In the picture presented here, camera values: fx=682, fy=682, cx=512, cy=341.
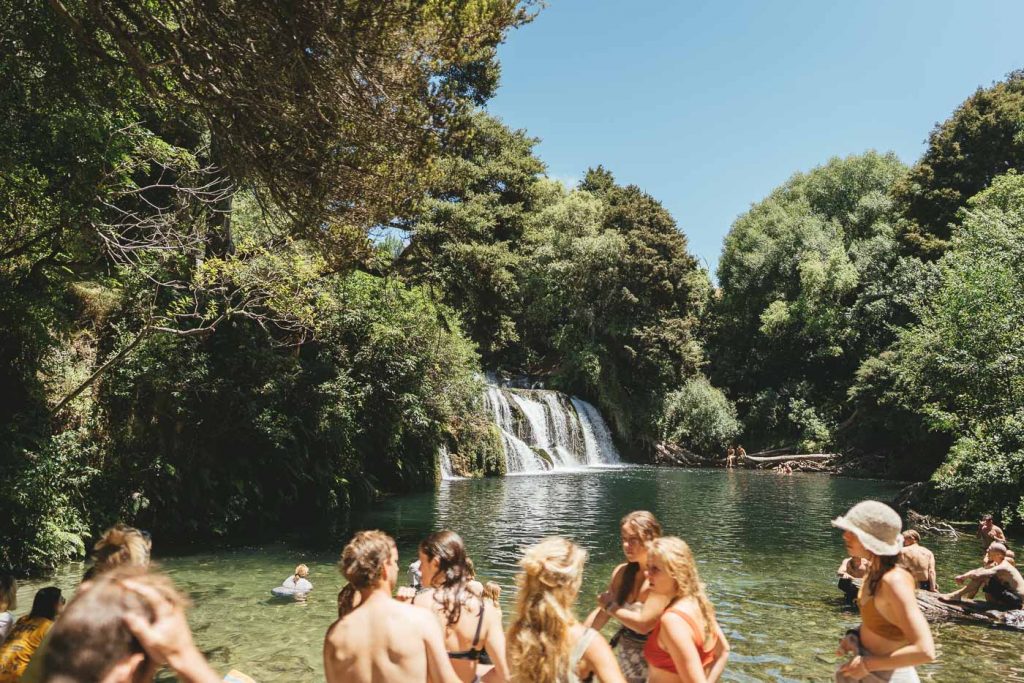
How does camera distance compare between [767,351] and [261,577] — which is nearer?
[261,577]

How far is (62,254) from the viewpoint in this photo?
11.2m

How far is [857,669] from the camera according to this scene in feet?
11.5

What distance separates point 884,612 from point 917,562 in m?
7.18

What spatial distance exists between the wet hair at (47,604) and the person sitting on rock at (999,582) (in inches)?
413

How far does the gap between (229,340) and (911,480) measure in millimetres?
30197

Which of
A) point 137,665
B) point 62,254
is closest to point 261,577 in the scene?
point 62,254

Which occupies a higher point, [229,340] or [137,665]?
[229,340]

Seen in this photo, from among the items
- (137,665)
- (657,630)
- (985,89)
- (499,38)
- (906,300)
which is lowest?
(657,630)

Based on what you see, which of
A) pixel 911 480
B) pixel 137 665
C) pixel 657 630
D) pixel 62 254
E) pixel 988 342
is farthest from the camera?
pixel 911 480

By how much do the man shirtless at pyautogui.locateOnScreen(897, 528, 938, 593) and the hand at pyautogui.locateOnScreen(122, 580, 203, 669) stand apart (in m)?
9.80

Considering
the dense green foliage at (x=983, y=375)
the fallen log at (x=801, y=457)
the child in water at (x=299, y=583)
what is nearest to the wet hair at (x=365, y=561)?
the child in water at (x=299, y=583)

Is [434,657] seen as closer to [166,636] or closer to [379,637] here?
[379,637]

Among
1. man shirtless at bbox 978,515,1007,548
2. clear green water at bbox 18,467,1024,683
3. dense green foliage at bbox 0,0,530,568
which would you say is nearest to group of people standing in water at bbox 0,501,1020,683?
clear green water at bbox 18,467,1024,683

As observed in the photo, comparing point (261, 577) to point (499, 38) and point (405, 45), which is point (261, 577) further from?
point (499, 38)
